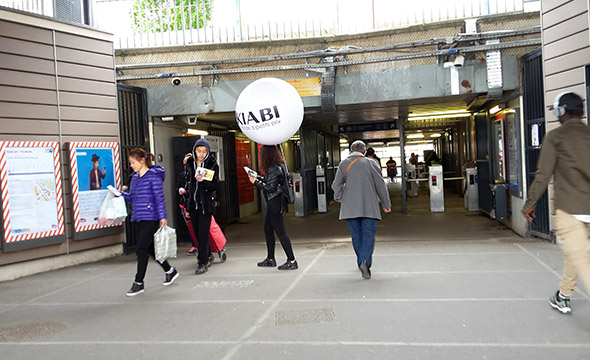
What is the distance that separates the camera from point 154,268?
7488 millimetres

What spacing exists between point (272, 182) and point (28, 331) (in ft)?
10.5

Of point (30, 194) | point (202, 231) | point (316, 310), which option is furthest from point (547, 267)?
point (30, 194)

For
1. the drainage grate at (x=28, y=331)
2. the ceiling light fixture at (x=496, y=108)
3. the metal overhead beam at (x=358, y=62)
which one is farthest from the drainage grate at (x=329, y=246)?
the drainage grate at (x=28, y=331)

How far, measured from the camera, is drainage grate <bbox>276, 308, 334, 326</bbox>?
4.58 metres

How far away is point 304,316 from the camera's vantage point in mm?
4742

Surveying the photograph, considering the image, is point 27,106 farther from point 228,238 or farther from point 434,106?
point 434,106

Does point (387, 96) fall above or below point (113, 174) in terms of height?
above

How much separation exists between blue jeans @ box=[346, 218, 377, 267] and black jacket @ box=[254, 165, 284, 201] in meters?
1.07

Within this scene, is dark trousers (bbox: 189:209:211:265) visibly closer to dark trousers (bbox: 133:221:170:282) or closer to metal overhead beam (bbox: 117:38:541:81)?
dark trousers (bbox: 133:221:170:282)

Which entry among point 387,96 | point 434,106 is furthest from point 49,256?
point 434,106

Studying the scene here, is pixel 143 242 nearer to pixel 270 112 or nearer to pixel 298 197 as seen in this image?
pixel 270 112

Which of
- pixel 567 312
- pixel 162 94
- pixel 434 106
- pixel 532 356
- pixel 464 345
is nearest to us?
pixel 532 356

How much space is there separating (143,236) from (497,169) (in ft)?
25.6

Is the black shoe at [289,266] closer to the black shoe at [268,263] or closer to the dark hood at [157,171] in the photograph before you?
the black shoe at [268,263]
